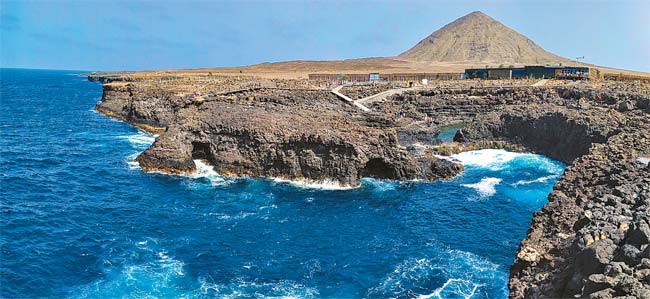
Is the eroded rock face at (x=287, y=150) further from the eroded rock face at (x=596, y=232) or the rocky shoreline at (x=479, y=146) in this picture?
the eroded rock face at (x=596, y=232)

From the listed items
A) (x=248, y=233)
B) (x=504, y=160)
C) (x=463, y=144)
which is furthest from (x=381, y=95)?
(x=248, y=233)

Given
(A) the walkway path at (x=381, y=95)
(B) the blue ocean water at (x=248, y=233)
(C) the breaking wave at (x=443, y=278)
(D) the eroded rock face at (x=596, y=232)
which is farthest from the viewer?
(A) the walkway path at (x=381, y=95)

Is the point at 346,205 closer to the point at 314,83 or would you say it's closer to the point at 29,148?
the point at 29,148

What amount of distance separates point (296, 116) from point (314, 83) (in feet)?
215

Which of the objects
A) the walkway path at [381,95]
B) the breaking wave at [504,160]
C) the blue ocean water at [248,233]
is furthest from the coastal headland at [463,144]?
the blue ocean water at [248,233]

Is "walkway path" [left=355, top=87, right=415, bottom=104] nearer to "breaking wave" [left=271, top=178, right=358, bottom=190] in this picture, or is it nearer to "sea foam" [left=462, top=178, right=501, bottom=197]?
"sea foam" [left=462, top=178, right=501, bottom=197]

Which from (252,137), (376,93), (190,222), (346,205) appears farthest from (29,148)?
(376,93)

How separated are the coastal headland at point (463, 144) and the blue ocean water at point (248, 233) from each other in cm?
317

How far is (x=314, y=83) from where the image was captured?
126m

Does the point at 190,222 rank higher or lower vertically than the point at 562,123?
lower

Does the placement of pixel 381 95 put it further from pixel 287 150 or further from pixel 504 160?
pixel 287 150

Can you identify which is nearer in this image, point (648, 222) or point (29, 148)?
point (648, 222)

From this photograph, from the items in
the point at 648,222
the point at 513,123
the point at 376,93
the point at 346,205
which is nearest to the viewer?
the point at 648,222

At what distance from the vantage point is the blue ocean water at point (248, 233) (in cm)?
3084
